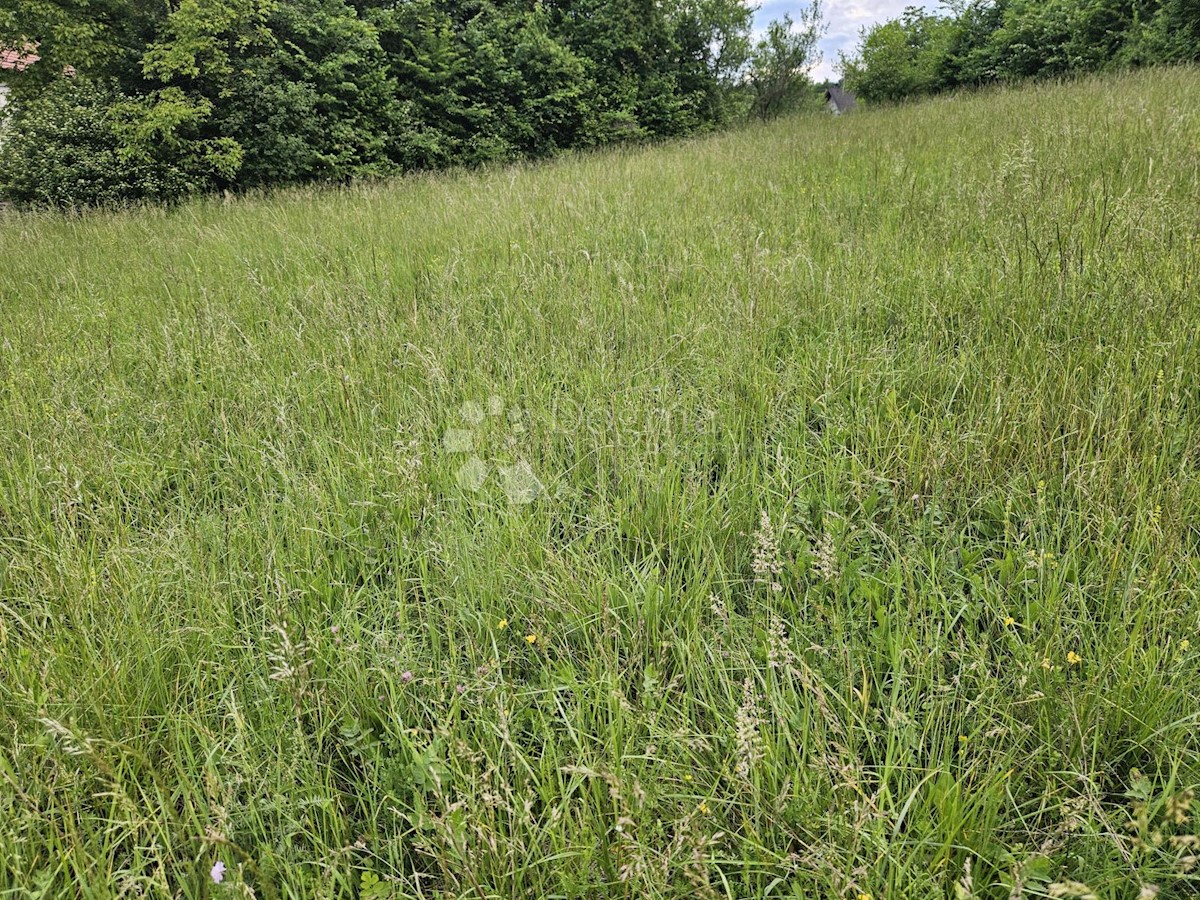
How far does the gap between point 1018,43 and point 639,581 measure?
21744 mm

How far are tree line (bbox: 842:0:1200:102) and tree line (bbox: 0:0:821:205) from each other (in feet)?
23.5

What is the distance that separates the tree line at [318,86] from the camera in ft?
31.2

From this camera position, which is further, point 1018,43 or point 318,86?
point 1018,43

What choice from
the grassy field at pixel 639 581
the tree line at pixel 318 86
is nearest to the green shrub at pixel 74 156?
the tree line at pixel 318 86

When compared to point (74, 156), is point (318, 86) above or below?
above

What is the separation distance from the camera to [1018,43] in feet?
54.1

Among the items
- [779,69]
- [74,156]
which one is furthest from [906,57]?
[74,156]

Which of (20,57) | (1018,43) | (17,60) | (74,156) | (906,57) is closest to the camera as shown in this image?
(74,156)

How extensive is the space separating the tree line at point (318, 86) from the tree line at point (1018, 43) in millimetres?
7154

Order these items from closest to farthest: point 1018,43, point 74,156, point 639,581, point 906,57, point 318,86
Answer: point 639,581, point 74,156, point 318,86, point 1018,43, point 906,57

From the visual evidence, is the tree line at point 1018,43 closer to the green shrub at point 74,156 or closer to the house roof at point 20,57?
the green shrub at point 74,156

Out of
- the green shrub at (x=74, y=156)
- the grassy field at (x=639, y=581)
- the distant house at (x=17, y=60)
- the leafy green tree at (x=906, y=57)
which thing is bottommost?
the grassy field at (x=639, y=581)

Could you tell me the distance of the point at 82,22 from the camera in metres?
9.80

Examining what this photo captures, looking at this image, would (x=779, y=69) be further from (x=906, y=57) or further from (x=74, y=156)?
(x=74, y=156)
